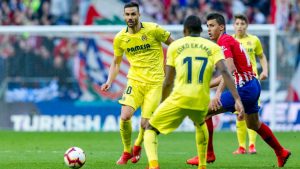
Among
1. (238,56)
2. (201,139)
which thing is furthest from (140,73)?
(201,139)

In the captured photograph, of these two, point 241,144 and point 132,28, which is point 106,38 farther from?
point 132,28

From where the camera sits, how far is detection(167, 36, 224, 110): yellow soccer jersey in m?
10.8

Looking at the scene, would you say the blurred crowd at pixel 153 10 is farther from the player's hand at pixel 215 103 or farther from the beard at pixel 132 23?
the player's hand at pixel 215 103

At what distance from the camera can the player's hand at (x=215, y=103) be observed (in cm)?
1191

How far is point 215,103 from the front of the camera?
1195 centimetres

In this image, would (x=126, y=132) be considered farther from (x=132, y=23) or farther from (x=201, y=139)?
(x=201, y=139)

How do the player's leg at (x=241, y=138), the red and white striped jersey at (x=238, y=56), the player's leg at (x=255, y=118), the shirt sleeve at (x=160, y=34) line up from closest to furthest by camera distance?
the red and white striped jersey at (x=238, y=56) → the player's leg at (x=255, y=118) → the shirt sleeve at (x=160, y=34) → the player's leg at (x=241, y=138)

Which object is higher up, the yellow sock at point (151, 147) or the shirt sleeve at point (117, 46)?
the shirt sleeve at point (117, 46)

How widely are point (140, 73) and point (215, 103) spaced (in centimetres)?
204

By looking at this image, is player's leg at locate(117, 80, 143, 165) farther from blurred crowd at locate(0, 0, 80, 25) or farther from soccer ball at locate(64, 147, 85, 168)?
blurred crowd at locate(0, 0, 80, 25)

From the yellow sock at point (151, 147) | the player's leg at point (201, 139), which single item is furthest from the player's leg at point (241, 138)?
the yellow sock at point (151, 147)

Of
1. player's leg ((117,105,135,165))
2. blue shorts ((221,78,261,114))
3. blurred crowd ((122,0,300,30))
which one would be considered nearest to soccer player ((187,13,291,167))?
blue shorts ((221,78,261,114))

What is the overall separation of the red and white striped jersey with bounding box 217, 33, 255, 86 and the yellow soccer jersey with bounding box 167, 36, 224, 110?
1.60 meters

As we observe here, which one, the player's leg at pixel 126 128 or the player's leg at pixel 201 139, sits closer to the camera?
the player's leg at pixel 201 139
